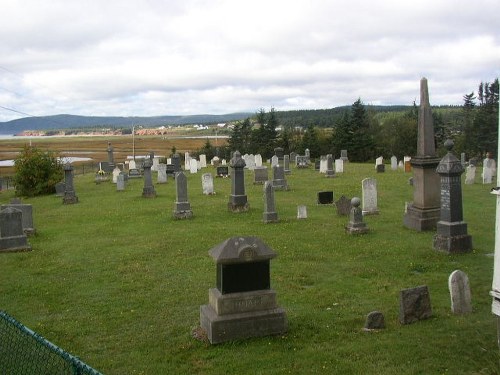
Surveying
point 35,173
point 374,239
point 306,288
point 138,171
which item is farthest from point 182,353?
point 138,171

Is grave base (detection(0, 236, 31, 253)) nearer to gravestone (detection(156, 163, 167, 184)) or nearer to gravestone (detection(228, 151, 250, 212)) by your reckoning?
gravestone (detection(228, 151, 250, 212))

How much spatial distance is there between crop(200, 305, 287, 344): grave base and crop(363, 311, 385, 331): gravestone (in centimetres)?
126

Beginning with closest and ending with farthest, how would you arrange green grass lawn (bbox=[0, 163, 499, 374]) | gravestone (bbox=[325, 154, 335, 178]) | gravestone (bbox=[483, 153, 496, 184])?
1. green grass lawn (bbox=[0, 163, 499, 374])
2. gravestone (bbox=[483, 153, 496, 184])
3. gravestone (bbox=[325, 154, 335, 178])

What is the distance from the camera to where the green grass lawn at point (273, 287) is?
6.49 meters

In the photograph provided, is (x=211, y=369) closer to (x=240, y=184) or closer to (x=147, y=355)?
(x=147, y=355)

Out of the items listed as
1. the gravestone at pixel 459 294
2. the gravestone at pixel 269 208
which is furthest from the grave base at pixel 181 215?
the gravestone at pixel 459 294

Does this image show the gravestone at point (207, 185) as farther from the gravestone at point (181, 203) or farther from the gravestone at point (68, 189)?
the gravestone at point (68, 189)

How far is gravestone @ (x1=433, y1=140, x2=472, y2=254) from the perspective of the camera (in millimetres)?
11688

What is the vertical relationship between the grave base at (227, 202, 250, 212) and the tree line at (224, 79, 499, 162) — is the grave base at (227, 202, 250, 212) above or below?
below

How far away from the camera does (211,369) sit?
248 inches

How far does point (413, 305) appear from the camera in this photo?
7.53 metres

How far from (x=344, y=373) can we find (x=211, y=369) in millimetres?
1706

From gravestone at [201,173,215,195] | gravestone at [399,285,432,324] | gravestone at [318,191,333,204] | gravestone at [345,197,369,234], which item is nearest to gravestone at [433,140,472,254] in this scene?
gravestone at [345,197,369,234]

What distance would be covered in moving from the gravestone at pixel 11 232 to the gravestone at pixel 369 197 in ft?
35.7
